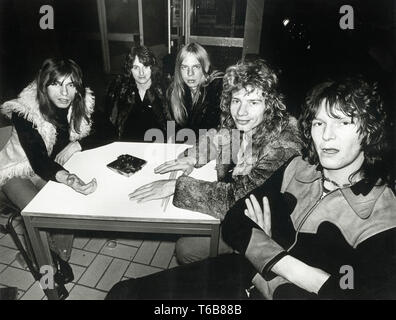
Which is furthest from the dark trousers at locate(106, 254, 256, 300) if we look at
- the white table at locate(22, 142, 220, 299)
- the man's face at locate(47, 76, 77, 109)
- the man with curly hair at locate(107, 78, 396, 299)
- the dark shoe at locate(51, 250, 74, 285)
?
the man's face at locate(47, 76, 77, 109)

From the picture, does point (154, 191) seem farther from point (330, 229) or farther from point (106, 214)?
point (330, 229)

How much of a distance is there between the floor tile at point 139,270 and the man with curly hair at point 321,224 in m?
1.03

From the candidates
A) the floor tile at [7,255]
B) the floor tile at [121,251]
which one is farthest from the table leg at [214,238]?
the floor tile at [7,255]

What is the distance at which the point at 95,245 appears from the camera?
9.64 feet

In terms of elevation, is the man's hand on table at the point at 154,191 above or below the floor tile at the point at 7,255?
above

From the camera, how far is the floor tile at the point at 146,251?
2.79 meters

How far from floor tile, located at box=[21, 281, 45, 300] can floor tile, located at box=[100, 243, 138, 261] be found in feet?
1.97

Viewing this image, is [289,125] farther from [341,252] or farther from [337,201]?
[341,252]

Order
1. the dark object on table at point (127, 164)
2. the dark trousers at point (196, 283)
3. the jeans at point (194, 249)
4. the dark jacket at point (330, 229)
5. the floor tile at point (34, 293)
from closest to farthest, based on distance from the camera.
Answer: the dark jacket at point (330, 229) → the dark trousers at point (196, 283) → the dark object on table at point (127, 164) → the jeans at point (194, 249) → the floor tile at point (34, 293)

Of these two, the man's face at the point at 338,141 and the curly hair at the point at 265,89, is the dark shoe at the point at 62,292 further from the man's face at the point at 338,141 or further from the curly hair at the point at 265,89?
the man's face at the point at 338,141

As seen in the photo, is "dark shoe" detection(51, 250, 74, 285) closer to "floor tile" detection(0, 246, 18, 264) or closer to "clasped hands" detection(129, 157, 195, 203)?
"floor tile" detection(0, 246, 18, 264)

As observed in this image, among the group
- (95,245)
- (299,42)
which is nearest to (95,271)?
(95,245)

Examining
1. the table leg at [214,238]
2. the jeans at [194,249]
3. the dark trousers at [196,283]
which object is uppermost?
the table leg at [214,238]

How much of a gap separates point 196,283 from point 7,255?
2.17 metres
